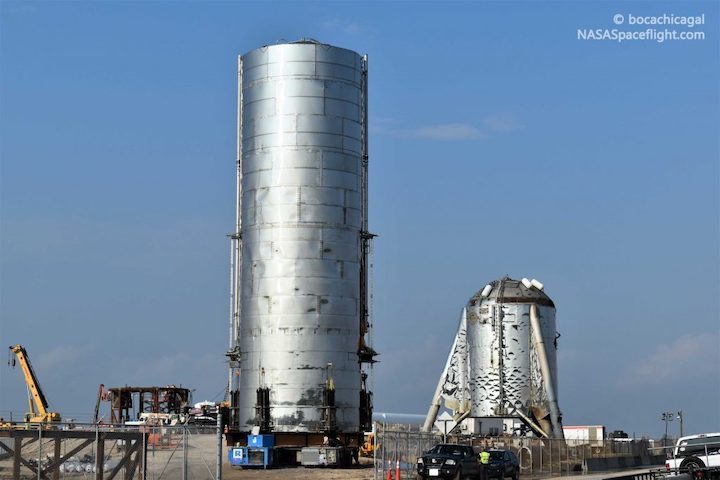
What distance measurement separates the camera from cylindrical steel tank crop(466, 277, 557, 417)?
77.8 meters

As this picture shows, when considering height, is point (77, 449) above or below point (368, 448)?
above

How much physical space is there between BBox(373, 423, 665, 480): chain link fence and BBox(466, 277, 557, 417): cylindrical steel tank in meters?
5.11

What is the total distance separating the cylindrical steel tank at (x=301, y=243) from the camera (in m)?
57.8

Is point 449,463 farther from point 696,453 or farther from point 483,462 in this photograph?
point 696,453

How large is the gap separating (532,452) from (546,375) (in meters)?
13.8

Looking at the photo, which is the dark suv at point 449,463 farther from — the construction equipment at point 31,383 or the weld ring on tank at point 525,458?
the construction equipment at point 31,383

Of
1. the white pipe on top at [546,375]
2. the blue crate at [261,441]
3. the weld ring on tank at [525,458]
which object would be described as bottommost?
the weld ring on tank at [525,458]

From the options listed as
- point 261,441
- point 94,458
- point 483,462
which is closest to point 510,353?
point 261,441

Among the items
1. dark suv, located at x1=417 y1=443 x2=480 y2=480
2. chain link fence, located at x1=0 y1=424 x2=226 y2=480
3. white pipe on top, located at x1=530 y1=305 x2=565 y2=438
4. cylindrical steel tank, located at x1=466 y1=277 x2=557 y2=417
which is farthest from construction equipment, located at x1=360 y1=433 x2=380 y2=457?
chain link fence, located at x1=0 y1=424 x2=226 y2=480

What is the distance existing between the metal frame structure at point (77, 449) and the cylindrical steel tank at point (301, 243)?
67.5 feet

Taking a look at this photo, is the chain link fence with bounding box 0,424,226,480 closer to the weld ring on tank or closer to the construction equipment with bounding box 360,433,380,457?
the weld ring on tank

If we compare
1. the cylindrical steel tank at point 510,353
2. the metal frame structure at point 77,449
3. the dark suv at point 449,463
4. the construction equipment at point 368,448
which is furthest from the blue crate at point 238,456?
the cylindrical steel tank at point 510,353

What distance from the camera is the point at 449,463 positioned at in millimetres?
46750

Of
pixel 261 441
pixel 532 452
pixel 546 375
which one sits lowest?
pixel 532 452
